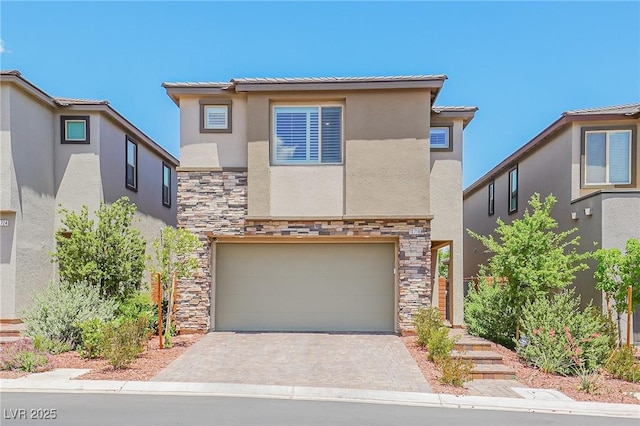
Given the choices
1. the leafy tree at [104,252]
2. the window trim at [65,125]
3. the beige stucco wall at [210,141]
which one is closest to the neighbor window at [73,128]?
the window trim at [65,125]

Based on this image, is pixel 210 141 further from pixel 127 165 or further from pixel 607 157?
pixel 607 157

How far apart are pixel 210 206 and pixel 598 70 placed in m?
13.3

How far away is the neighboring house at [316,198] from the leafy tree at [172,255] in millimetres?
1190

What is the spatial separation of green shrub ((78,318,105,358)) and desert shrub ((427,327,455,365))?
7185 mm

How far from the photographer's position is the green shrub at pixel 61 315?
1164 cm

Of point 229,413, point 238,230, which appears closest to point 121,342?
point 229,413

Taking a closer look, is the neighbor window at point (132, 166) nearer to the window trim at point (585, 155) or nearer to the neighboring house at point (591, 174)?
the neighboring house at point (591, 174)

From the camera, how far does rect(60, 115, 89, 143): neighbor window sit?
15.2m

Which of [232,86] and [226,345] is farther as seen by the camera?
[232,86]

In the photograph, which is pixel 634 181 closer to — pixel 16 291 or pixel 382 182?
pixel 382 182

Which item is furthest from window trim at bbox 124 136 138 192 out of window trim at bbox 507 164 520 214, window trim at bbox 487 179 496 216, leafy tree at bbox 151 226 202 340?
window trim at bbox 487 179 496 216

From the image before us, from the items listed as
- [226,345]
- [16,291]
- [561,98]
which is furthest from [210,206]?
[561,98]

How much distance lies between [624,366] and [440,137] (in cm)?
756

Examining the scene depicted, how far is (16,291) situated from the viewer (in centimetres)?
1362
